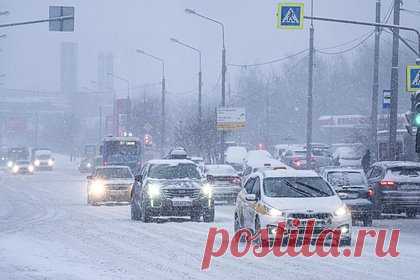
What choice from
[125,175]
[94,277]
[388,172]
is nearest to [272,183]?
[94,277]

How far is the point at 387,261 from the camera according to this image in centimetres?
1717

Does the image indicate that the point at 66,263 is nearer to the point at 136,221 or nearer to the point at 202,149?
the point at 136,221

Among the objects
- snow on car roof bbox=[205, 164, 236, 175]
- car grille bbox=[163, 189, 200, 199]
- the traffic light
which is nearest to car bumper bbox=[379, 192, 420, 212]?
the traffic light

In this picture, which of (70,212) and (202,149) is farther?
(202,149)

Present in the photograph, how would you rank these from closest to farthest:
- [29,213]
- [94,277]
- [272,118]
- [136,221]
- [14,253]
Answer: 1. [94,277]
2. [14,253]
3. [136,221]
4. [29,213]
5. [272,118]

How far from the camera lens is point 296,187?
2158cm

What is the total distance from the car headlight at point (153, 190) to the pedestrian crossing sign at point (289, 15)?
685 centimetres

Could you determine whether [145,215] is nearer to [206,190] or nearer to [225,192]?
[206,190]

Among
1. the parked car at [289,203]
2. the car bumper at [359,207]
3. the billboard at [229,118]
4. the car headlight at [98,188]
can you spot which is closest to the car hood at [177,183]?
the car bumper at [359,207]

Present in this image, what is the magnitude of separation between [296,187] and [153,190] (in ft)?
26.7

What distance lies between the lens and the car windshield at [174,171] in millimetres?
29906

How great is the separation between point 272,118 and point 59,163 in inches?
1184

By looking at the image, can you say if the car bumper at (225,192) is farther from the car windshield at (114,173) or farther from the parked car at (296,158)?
the parked car at (296,158)

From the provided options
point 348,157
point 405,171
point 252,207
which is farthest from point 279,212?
point 348,157
